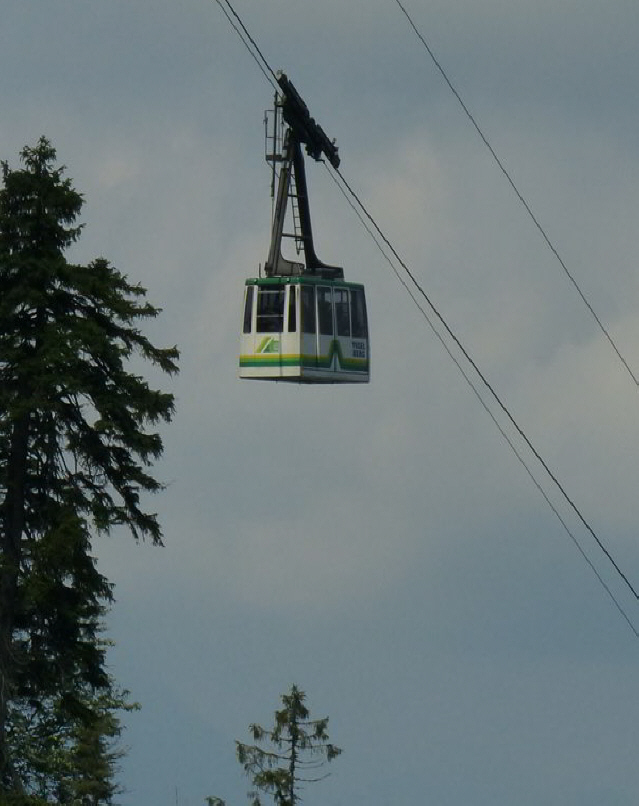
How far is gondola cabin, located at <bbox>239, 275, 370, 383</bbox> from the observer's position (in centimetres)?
5194

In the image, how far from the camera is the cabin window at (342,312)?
52.7 m

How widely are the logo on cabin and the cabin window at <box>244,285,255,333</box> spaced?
51cm

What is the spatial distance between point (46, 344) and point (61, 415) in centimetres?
171

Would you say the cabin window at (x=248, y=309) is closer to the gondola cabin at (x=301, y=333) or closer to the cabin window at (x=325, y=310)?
the gondola cabin at (x=301, y=333)

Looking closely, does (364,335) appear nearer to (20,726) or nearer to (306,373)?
(306,373)

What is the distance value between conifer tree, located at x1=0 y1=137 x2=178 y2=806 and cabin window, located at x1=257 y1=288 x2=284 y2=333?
6.41 m

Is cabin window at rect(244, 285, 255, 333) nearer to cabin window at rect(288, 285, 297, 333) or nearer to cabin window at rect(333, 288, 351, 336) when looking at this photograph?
cabin window at rect(288, 285, 297, 333)

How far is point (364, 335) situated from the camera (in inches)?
2103

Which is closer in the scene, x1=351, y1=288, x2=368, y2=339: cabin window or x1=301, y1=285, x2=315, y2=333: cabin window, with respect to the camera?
x1=301, y1=285, x2=315, y2=333: cabin window

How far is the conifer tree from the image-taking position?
4369 cm

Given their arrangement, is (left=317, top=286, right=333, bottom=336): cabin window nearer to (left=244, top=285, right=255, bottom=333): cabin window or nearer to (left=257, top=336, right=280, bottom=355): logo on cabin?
(left=257, top=336, right=280, bottom=355): logo on cabin

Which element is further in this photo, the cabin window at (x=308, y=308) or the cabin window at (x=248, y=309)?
the cabin window at (x=248, y=309)

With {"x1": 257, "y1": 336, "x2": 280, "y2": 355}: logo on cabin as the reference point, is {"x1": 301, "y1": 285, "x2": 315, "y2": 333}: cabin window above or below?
above

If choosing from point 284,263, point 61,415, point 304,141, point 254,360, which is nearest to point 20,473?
point 61,415
